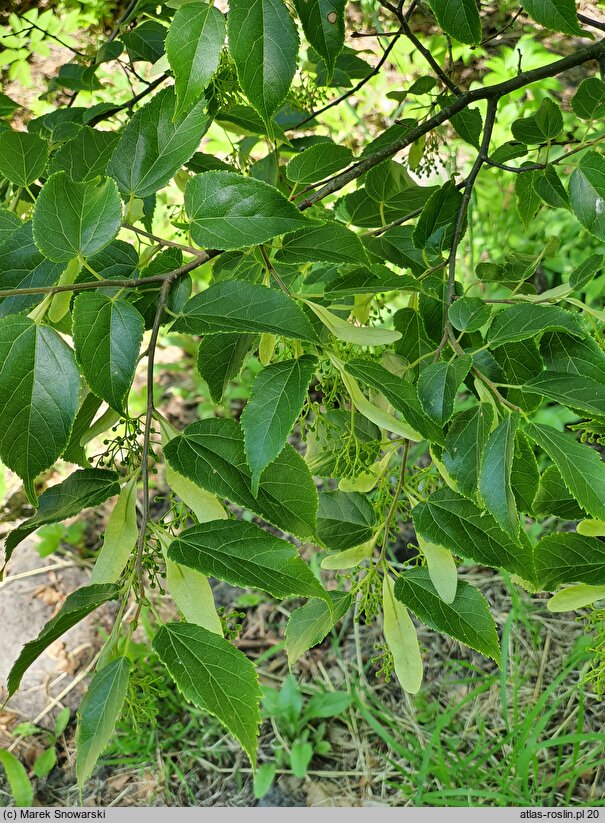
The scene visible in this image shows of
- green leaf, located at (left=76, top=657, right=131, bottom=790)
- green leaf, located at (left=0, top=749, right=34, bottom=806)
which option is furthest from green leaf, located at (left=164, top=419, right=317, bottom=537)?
green leaf, located at (left=0, top=749, right=34, bottom=806)

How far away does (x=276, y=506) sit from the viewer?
427mm

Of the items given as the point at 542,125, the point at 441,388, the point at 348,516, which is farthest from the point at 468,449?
the point at 542,125

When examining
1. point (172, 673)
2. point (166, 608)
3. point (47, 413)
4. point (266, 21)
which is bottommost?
point (166, 608)

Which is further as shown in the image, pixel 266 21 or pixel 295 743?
pixel 295 743

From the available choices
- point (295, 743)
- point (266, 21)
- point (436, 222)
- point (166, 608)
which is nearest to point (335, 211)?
point (436, 222)

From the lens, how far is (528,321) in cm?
45

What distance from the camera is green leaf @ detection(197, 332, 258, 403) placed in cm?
57

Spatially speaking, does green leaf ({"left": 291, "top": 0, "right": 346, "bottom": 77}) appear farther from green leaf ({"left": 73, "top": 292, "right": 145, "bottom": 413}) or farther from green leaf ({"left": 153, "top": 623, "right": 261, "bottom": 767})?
green leaf ({"left": 153, "top": 623, "right": 261, "bottom": 767})

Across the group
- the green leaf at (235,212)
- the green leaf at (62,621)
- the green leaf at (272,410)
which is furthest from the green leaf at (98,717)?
the green leaf at (235,212)

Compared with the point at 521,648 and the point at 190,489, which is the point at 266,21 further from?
the point at 521,648

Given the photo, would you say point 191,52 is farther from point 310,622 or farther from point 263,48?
point 310,622

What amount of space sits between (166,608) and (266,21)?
1.39 m

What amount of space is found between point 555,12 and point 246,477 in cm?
Answer: 35

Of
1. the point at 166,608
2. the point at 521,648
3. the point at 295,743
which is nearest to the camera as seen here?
the point at 295,743
